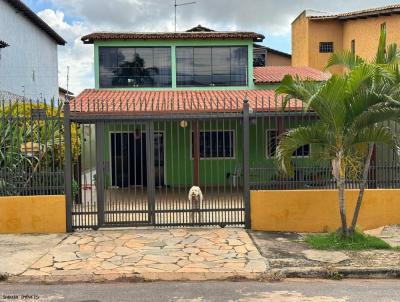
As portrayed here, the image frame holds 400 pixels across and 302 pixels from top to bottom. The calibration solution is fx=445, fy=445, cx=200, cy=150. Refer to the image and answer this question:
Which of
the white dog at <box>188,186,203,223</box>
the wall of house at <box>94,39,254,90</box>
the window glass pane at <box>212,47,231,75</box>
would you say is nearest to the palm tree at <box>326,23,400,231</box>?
the white dog at <box>188,186,203,223</box>

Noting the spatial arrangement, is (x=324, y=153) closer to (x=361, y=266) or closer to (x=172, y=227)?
(x=361, y=266)

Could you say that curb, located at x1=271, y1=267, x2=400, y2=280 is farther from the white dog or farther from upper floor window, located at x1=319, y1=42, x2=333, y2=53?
upper floor window, located at x1=319, y1=42, x2=333, y2=53

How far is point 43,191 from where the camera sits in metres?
8.47

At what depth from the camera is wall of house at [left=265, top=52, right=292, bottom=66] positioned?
26.1m

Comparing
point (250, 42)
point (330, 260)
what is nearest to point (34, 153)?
point (330, 260)

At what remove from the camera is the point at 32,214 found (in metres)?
8.43

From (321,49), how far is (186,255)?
20.2m

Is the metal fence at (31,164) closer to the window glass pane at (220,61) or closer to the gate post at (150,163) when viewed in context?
the gate post at (150,163)

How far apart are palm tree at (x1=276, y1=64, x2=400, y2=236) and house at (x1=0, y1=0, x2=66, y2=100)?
10271mm

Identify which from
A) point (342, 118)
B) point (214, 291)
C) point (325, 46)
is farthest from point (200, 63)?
point (214, 291)

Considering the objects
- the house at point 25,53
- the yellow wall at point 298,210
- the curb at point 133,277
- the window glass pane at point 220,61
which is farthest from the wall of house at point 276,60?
the curb at point 133,277

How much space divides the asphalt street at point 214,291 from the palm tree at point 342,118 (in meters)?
1.91

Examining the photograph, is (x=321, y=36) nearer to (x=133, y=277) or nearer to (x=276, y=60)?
(x=276, y=60)

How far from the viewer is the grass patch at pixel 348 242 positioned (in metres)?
7.34
